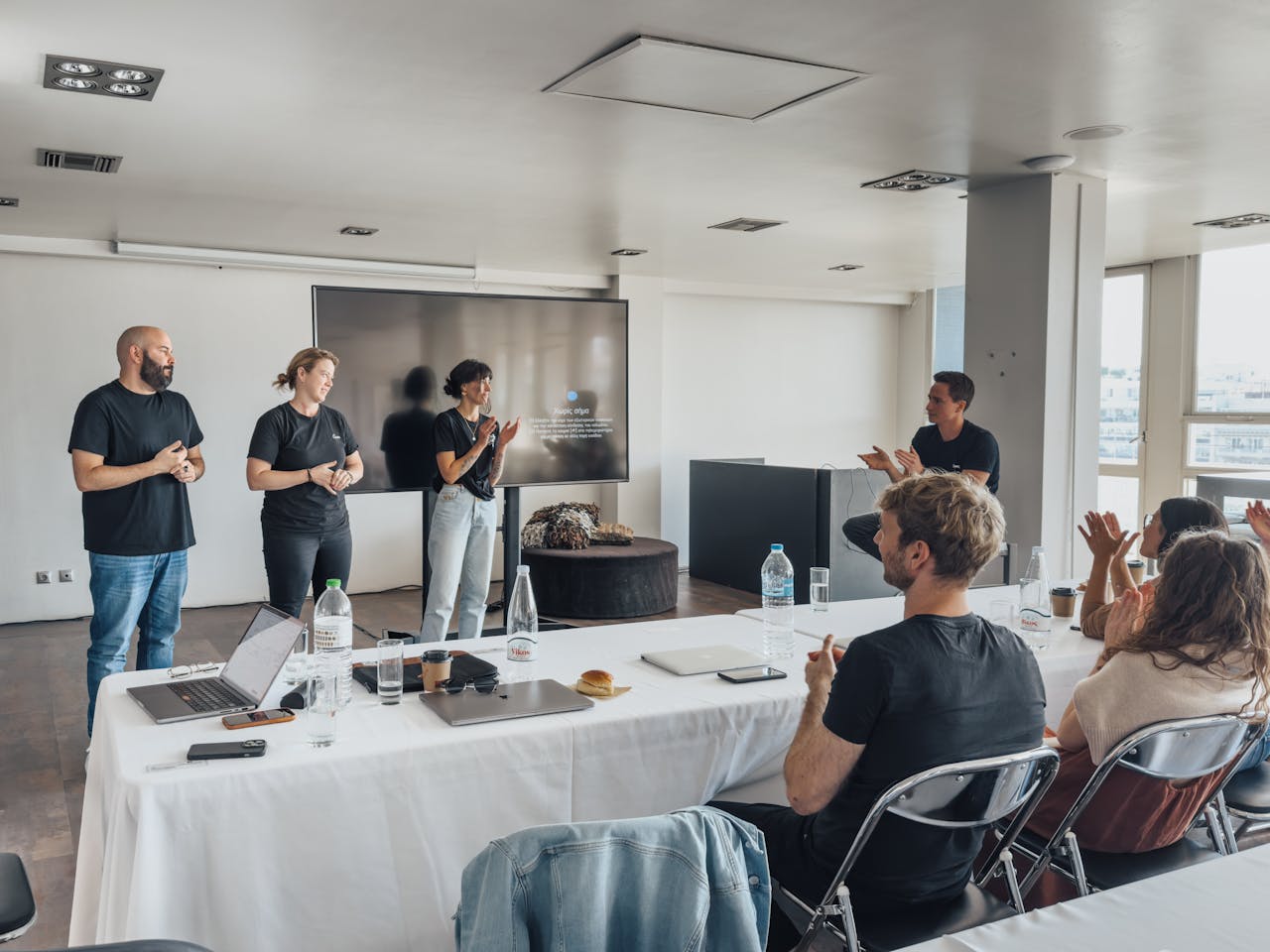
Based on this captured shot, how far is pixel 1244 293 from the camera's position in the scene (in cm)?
730

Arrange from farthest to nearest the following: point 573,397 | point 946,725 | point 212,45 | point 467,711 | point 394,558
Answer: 1. point 394,558
2. point 573,397
3. point 212,45
4. point 467,711
5. point 946,725

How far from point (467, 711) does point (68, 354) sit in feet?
18.6

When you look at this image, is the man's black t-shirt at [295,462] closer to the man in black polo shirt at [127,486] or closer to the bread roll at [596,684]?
the man in black polo shirt at [127,486]

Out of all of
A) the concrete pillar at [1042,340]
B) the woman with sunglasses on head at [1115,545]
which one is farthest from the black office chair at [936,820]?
the concrete pillar at [1042,340]

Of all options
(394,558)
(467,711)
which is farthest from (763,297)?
(467,711)

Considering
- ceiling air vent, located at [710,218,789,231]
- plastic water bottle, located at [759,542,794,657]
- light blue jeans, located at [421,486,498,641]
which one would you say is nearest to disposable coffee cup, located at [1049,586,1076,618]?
plastic water bottle, located at [759,542,794,657]

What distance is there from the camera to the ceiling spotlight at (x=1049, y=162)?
4496mm

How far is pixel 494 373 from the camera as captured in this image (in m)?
5.51

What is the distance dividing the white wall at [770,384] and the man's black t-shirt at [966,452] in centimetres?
441

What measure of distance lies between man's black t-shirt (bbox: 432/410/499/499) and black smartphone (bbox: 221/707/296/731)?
2.48 m

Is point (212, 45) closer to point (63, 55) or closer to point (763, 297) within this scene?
point (63, 55)

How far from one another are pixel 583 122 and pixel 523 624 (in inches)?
87.3


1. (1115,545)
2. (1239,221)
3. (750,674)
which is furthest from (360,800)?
(1239,221)

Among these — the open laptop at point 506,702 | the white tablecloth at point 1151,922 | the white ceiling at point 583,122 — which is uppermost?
the white ceiling at point 583,122
